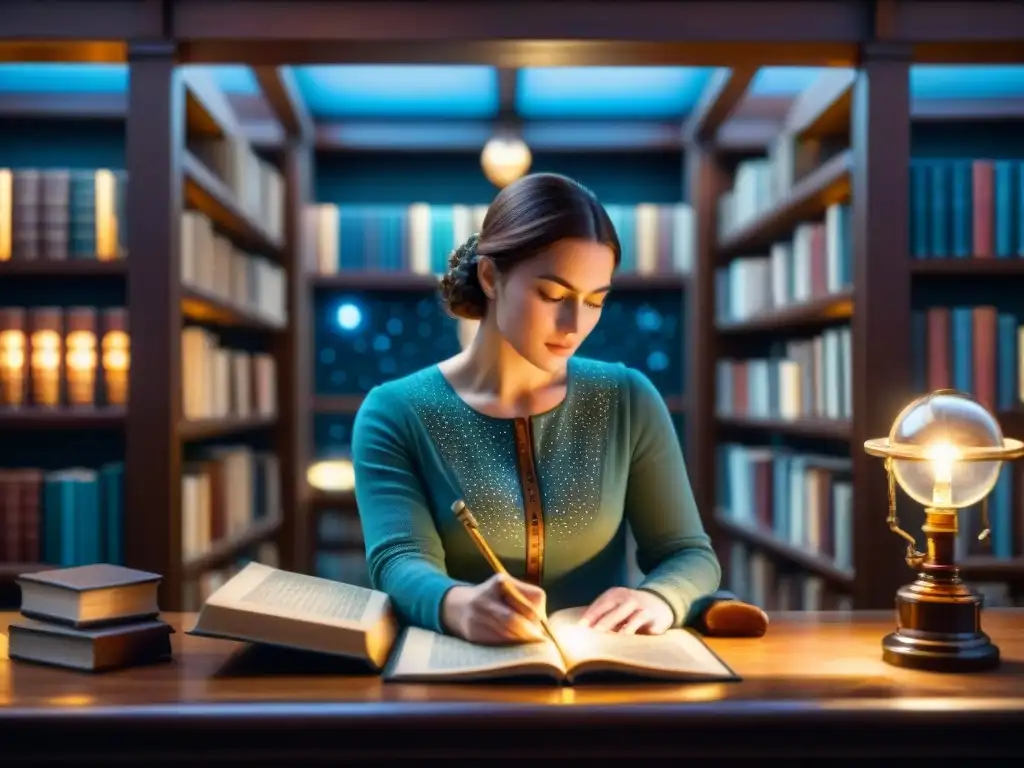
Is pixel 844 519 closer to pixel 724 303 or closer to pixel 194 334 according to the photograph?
pixel 724 303

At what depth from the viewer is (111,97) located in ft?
12.9

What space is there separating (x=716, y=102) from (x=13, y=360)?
2354 millimetres

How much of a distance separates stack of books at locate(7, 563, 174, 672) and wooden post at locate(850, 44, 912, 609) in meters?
1.80

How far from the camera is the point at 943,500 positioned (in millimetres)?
1323

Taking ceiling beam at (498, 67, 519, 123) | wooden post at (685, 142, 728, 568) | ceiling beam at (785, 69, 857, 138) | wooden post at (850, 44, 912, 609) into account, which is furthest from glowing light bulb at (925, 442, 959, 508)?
wooden post at (685, 142, 728, 568)

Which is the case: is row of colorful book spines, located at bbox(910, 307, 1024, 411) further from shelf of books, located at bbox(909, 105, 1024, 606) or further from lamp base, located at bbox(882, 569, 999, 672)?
lamp base, located at bbox(882, 569, 999, 672)

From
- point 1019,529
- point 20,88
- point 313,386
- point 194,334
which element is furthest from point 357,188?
point 1019,529

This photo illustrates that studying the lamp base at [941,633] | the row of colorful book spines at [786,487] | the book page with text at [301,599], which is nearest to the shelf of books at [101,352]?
the book page with text at [301,599]

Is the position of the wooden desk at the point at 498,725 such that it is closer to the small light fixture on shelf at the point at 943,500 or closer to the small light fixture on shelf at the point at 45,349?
the small light fixture on shelf at the point at 943,500

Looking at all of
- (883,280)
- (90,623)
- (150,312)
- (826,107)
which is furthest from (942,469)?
(826,107)

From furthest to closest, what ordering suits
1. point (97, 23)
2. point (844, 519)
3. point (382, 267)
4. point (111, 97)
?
point (382, 267)
point (111, 97)
point (844, 519)
point (97, 23)

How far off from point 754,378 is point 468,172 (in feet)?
4.88

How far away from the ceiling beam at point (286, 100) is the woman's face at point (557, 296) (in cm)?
224

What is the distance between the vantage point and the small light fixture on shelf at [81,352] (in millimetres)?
2965
